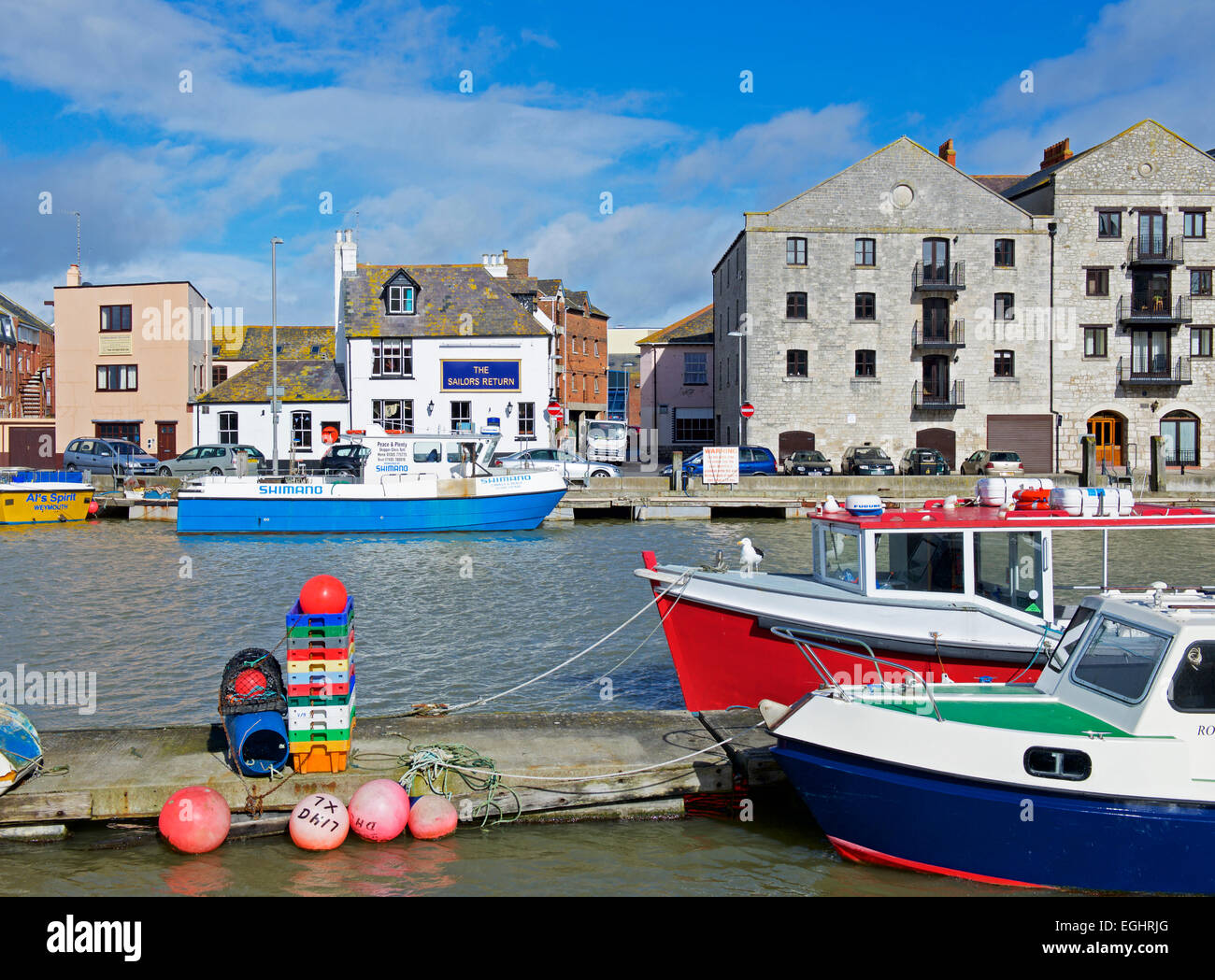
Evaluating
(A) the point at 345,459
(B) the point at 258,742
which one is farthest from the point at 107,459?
(B) the point at 258,742

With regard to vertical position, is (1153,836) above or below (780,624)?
below

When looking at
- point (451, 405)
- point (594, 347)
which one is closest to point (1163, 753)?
point (451, 405)

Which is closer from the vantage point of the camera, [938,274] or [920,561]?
[920,561]

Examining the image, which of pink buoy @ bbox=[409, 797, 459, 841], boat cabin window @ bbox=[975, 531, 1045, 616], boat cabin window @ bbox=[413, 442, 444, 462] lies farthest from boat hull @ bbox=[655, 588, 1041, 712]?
boat cabin window @ bbox=[413, 442, 444, 462]

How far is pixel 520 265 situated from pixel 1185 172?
37527mm

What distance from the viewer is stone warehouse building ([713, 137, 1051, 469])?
151 feet

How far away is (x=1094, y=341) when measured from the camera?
4634 cm

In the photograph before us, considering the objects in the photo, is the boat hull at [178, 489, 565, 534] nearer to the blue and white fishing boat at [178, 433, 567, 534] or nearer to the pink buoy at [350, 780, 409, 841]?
the blue and white fishing boat at [178, 433, 567, 534]

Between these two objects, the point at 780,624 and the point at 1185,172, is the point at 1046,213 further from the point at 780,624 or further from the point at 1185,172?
the point at 780,624

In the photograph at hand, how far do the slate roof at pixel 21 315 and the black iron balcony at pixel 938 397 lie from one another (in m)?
58.3

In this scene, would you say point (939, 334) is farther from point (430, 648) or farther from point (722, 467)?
point (430, 648)

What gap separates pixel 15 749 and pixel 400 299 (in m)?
40.0

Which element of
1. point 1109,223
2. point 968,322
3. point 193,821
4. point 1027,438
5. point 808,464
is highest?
point 1109,223

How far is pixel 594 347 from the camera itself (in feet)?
219
